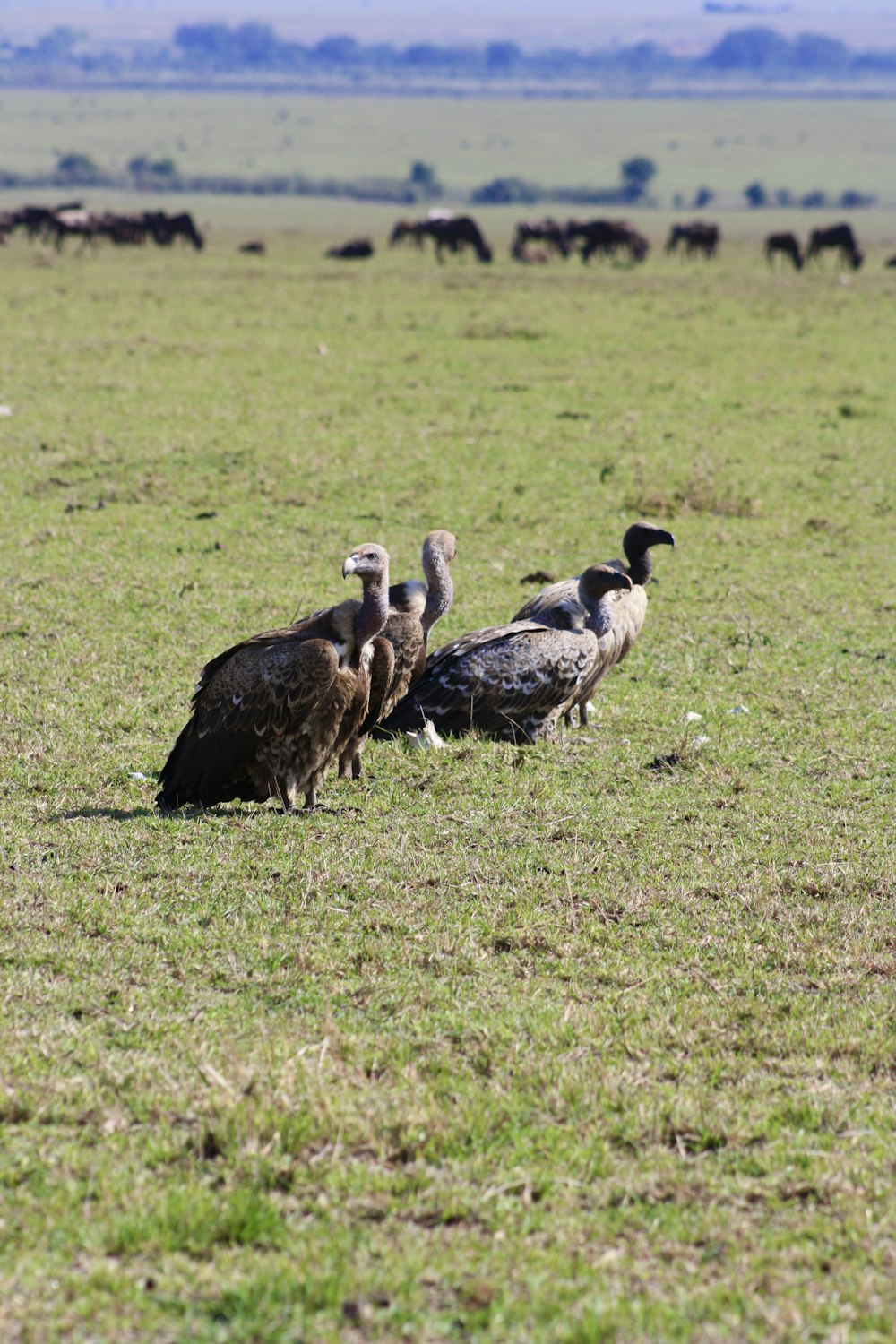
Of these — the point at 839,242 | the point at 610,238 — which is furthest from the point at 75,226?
the point at 839,242

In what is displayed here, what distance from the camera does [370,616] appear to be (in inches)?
274

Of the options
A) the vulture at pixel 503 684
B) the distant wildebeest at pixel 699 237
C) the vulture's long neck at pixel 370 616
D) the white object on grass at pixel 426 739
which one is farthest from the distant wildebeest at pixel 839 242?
the vulture's long neck at pixel 370 616

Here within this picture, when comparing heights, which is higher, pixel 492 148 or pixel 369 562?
pixel 492 148

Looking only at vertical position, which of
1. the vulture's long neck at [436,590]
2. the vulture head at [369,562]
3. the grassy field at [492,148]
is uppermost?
the grassy field at [492,148]

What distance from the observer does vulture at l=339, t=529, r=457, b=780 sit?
25.1 feet

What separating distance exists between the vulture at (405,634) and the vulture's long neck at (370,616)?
17.8 inches

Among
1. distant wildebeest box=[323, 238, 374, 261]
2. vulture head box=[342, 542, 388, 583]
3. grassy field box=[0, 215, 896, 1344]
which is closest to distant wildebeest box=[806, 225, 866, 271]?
distant wildebeest box=[323, 238, 374, 261]

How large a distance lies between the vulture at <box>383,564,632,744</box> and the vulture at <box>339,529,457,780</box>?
140mm

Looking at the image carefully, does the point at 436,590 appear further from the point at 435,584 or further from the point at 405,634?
the point at 405,634

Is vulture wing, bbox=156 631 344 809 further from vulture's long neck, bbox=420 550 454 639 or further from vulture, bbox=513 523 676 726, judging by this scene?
vulture, bbox=513 523 676 726

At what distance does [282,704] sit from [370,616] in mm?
577

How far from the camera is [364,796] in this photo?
756cm

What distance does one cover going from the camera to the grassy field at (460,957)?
3834mm

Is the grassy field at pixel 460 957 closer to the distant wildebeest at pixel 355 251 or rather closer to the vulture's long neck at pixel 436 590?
the vulture's long neck at pixel 436 590
